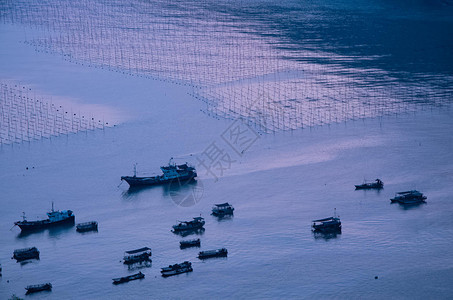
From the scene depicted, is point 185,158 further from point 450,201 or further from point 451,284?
point 451,284

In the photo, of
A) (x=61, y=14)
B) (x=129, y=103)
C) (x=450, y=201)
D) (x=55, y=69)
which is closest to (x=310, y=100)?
(x=129, y=103)

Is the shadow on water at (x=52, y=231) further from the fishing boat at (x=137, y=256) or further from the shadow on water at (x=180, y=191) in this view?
the fishing boat at (x=137, y=256)

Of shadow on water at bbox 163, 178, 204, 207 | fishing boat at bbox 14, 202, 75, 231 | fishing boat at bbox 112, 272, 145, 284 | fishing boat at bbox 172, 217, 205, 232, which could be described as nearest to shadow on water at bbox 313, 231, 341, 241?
fishing boat at bbox 172, 217, 205, 232

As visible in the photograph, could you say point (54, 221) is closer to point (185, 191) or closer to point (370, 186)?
point (185, 191)

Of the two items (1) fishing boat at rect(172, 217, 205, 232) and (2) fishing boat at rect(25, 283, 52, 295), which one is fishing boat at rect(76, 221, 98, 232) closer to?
(1) fishing boat at rect(172, 217, 205, 232)

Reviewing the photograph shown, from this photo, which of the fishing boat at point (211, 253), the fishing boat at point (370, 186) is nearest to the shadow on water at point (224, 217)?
the fishing boat at point (211, 253)
